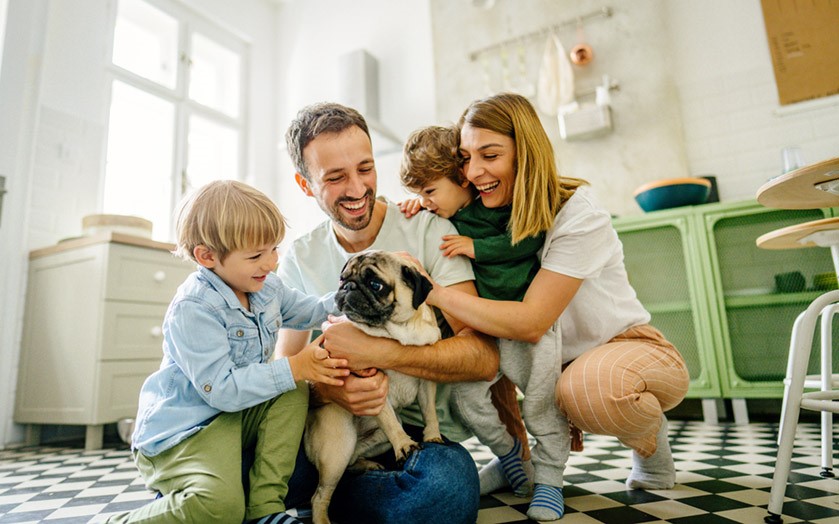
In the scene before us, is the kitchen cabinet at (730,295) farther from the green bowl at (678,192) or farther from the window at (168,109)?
the window at (168,109)

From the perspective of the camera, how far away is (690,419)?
9.84 ft

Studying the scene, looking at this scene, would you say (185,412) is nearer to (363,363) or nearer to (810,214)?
(363,363)

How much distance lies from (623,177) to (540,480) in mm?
2545

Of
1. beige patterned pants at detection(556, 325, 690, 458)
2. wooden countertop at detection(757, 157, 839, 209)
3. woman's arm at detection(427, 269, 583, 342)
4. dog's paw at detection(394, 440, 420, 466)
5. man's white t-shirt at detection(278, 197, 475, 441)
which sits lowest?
dog's paw at detection(394, 440, 420, 466)

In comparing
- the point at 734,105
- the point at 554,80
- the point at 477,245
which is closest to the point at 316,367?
the point at 477,245

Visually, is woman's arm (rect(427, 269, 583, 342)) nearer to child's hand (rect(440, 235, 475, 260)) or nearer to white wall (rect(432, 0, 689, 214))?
child's hand (rect(440, 235, 475, 260))

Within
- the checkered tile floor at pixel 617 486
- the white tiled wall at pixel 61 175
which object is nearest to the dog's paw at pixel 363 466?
the checkered tile floor at pixel 617 486

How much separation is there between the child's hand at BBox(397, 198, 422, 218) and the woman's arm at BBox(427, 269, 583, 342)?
35 centimetres

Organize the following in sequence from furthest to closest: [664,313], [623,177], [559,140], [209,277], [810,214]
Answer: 1. [559,140]
2. [623,177]
3. [664,313]
4. [810,214]
5. [209,277]

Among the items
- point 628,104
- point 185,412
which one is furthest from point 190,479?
point 628,104

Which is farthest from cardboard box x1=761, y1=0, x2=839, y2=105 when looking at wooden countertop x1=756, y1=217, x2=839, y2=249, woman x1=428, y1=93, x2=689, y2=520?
woman x1=428, y1=93, x2=689, y2=520

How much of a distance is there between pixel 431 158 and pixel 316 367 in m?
0.76

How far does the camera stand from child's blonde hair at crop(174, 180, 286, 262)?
122 centimetres

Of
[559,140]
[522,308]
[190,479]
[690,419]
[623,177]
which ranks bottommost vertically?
[690,419]
